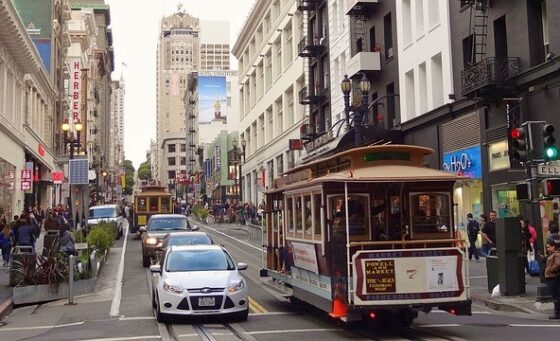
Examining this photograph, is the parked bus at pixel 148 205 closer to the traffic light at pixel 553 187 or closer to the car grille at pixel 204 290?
the car grille at pixel 204 290

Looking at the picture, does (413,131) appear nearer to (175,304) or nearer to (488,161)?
(488,161)

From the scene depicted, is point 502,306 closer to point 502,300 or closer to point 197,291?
point 502,300

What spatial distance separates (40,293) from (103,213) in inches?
848

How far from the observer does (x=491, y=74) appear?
23234mm

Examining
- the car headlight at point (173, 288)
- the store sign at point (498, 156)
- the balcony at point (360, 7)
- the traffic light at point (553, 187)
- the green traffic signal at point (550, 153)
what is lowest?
the car headlight at point (173, 288)

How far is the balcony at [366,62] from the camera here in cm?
3450

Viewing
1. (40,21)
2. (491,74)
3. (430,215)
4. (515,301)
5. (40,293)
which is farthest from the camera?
(40,21)

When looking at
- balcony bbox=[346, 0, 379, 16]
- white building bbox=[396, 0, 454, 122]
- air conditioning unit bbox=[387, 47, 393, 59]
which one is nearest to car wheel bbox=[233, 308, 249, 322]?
white building bbox=[396, 0, 454, 122]

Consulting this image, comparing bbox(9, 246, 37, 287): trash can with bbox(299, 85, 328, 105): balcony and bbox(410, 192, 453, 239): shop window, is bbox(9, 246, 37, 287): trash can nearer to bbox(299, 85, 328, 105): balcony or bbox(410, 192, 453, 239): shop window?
bbox(410, 192, 453, 239): shop window

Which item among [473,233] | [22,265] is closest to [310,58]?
[473,233]

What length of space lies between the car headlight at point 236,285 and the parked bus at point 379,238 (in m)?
1.22

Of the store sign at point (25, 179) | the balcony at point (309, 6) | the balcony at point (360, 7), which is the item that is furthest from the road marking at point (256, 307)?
the balcony at point (309, 6)

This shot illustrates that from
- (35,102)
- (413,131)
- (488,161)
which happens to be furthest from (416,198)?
(35,102)

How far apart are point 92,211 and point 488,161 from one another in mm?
23743
